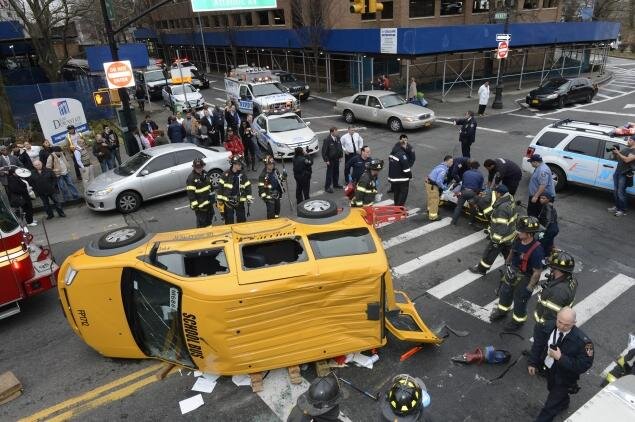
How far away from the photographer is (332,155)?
12.3 m

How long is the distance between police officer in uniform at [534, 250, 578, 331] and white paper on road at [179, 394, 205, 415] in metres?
4.05

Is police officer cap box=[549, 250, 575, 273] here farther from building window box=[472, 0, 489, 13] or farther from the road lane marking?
building window box=[472, 0, 489, 13]

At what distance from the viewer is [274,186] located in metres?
10.0

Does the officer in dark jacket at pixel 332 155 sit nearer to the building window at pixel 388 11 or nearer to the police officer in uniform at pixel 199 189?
the police officer in uniform at pixel 199 189

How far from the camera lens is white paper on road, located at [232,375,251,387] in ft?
18.8

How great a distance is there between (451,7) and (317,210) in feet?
92.3

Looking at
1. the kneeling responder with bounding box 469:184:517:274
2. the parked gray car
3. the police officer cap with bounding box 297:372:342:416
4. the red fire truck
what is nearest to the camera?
the police officer cap with bounding box 297:372:342:416

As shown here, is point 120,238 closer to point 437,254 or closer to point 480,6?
point 437,254

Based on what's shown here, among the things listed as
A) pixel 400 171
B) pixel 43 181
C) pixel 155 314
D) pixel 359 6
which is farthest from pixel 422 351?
pixel 359 6

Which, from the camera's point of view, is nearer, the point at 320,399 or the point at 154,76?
the point at 320,399

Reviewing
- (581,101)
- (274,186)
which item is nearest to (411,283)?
(274,186)

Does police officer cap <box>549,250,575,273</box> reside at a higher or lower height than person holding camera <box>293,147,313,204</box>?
higher

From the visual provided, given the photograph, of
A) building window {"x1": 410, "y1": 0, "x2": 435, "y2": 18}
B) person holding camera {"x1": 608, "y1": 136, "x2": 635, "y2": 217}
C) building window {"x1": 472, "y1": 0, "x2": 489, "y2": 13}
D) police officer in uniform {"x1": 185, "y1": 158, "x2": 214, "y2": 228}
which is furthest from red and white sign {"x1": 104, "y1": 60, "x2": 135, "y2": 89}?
building window {"x1": 472, "y1": 0, "x2": 489, "y2": 13}

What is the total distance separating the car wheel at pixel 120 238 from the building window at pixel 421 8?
86.4 ft
